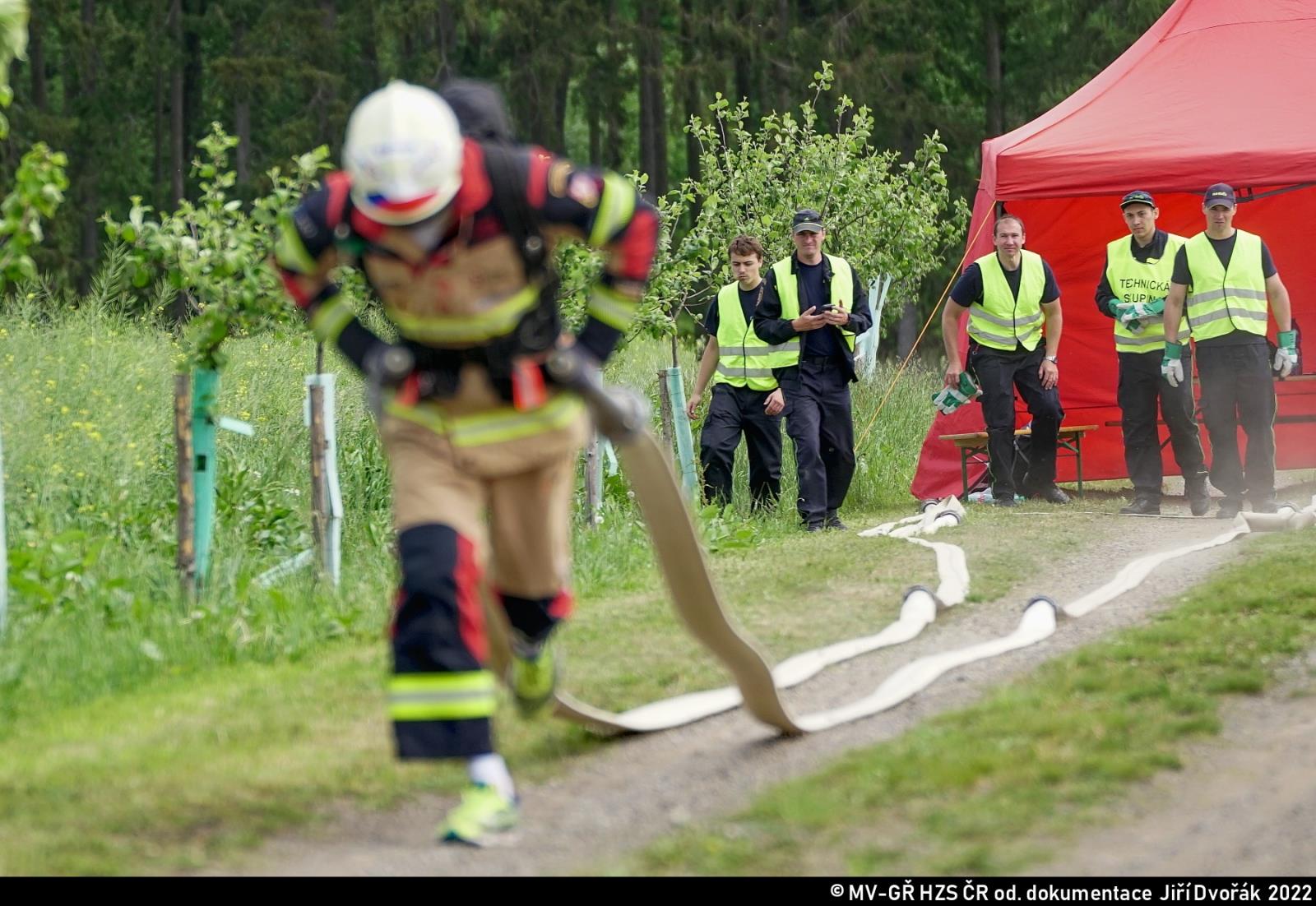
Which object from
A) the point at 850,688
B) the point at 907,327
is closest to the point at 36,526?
→ the point at 850,688

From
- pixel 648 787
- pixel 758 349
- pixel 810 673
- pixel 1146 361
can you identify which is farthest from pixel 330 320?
pixel 1146 361

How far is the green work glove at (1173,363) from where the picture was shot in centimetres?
1184

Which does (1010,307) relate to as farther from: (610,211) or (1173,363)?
(610,211)

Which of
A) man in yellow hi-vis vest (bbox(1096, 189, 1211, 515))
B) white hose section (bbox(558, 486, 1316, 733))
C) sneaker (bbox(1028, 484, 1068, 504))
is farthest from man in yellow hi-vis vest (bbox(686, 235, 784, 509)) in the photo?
man in yellow hi-vis vest (bbox(1096, 189, 1211, 515))

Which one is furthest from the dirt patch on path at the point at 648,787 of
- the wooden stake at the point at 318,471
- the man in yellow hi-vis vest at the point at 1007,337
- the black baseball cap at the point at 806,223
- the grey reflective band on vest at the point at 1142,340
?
the man in yellow hi-vis vest at the point at 1007,337

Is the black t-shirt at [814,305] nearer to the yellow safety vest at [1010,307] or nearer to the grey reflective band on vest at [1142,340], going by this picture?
the yellow safety vest at [1010,307]

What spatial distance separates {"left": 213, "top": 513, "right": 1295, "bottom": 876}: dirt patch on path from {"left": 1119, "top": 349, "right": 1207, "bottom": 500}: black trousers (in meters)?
4.93

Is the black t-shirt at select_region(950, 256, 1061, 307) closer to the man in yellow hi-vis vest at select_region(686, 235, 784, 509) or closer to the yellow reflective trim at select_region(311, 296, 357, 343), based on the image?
the man in yellow hi-vis vest at select_region(686, 235, 784, 509)

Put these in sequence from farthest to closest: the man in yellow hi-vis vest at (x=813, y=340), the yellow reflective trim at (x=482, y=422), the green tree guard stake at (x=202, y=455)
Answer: the man in yellow hi-vis vest at (x=813, y=340), the green tree guard stake at (x=202, y=455), the yellow reflective trim at (x=482, y=422)

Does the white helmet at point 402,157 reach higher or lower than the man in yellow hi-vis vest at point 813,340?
higher

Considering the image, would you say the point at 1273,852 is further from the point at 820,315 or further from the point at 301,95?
the point at 301,95

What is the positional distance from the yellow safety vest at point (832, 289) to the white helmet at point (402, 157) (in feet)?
23.0

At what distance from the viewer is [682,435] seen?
11.7 meters
